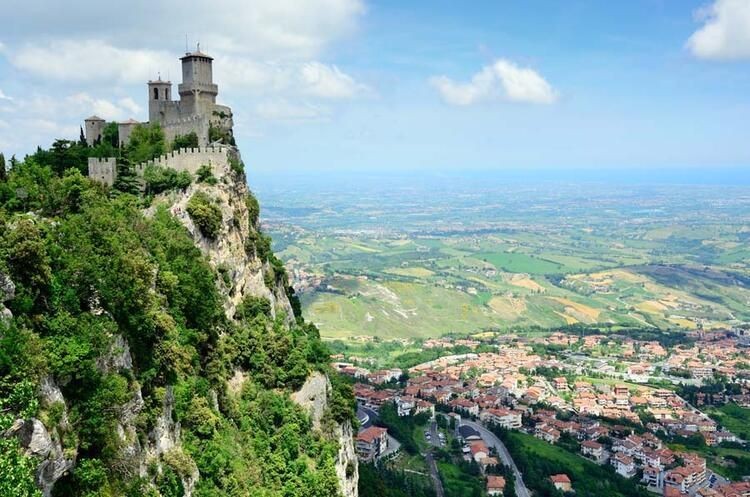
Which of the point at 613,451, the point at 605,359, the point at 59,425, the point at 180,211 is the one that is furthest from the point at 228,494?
the point at 605,359

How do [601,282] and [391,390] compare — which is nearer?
[391,390]

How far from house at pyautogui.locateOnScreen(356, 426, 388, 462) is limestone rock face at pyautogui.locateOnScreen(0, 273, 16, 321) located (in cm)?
4984

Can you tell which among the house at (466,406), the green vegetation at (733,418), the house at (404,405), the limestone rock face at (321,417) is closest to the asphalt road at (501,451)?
A: the house at (466,406)

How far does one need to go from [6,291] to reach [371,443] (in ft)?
174

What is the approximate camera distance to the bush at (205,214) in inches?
1245

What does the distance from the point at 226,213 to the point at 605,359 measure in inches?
3617

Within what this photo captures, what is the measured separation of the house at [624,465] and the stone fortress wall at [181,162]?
52.3 meters

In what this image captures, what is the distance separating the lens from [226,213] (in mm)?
34188

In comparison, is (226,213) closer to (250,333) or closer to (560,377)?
(250,333)

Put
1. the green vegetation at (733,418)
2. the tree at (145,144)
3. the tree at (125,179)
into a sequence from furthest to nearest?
the green vegetation at (733,418) → the tree at (145,144) → the tree at (125,179)

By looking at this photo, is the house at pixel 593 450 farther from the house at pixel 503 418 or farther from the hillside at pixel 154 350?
the hillside at pixel 154 350

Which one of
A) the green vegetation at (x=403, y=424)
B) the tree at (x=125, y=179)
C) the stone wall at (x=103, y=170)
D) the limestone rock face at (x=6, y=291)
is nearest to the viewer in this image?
the limestone rock face at (x=6, y=291)

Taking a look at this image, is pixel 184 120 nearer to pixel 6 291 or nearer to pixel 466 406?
pixel 6 291

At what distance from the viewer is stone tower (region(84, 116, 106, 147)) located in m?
37.1
